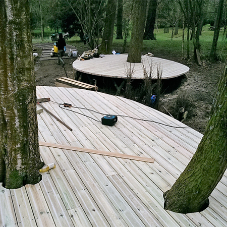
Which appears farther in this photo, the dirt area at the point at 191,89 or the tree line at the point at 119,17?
the tree line at the point at 119,17

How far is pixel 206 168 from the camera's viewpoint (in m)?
1.73

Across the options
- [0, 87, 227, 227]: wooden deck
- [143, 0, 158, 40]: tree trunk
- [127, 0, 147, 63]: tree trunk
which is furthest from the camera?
[143, 0, 158, 40]: tree trunk

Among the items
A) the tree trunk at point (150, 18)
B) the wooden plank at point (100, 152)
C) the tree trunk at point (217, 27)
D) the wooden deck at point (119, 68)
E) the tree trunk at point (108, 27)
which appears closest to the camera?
the wooden plank at point (100, 152)

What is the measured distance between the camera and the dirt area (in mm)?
5414

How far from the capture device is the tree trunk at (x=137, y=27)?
7.46 meters

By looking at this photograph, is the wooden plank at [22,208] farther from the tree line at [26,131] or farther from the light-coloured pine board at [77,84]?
the light-coloured pine board at [77,84]

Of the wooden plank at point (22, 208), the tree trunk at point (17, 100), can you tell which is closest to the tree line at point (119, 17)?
the tree trunk at point (17, 100)

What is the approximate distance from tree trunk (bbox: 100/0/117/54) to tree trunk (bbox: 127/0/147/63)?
8.11 ft

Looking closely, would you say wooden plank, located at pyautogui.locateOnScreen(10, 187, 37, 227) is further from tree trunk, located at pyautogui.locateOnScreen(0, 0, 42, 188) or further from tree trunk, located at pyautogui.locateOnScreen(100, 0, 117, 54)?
tree trunk, located at pyautogui.locateOnScreen(100, 0, 117, 54)

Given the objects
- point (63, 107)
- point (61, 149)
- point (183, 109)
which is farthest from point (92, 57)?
point (61, 149)

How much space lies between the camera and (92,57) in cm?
870

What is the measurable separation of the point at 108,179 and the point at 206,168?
0.93 metres

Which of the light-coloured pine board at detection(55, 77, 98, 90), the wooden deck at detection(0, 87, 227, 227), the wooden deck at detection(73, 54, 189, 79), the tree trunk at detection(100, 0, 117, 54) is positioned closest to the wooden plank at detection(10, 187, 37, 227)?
the wooden deck at detection(0, 87, 227, 227)

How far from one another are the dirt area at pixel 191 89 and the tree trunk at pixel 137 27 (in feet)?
5.60
